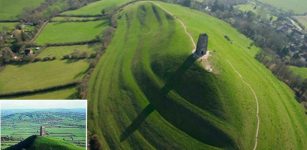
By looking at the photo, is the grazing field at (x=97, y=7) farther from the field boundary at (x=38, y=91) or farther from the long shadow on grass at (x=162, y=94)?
the long shadow on grass at (x=162, y=94)

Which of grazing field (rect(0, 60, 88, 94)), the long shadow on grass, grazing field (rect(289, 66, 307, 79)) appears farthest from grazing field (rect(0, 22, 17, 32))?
grazing field (rect(289, 66, 307, 79))

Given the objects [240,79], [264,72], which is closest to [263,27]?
[264,72]

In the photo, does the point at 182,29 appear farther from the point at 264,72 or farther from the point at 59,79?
A: the point at 59,79

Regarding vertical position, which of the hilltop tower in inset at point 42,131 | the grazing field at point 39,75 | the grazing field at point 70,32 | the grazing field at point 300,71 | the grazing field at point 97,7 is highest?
the hilltop tower in inset at point 42,131

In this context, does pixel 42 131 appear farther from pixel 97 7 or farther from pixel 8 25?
pixel 97 7

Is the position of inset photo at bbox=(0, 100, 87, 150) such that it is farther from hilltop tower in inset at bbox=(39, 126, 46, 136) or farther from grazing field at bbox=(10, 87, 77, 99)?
grazing field at bbox=(10, 87, 77, 99)

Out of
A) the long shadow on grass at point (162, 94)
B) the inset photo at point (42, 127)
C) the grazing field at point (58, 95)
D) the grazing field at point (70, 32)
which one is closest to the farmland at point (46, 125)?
the inset photo at point (42, 127)
